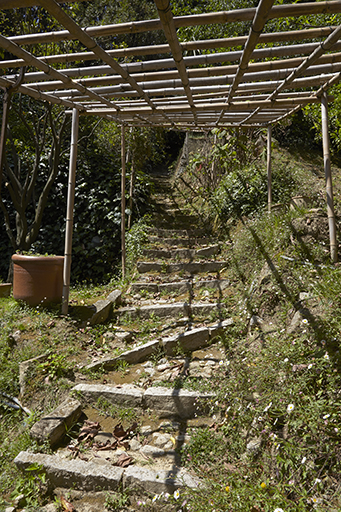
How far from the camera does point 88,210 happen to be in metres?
6.97

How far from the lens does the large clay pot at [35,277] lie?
4.06 metres

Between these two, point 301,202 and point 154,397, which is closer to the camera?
point 154,397

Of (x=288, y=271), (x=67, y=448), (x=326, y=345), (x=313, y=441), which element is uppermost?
(x=288, y=271)

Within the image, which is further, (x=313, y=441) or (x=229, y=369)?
(x=229, y=369)

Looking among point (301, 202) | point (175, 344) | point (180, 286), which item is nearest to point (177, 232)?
point (180, 286)

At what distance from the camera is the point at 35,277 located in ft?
13.4

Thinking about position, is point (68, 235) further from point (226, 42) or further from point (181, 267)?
point (226, 42)

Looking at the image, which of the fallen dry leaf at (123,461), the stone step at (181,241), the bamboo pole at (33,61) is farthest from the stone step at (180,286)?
the bamboo pole at (33,61)

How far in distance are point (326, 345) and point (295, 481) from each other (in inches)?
34.2

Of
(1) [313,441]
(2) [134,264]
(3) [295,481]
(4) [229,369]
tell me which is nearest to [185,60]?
(4) [229,369]

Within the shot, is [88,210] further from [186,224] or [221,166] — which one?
[221,166]

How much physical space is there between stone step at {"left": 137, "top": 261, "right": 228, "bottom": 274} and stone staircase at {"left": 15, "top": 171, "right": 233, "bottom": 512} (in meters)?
0.02

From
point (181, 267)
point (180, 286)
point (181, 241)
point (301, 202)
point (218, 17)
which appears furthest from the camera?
point (181, 241)

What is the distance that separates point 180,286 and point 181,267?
2.08 feet
